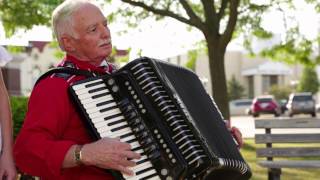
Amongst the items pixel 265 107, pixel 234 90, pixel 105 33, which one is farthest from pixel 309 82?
pixel 105 33

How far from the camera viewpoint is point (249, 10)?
1775cm

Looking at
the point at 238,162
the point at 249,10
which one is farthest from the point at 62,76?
the point at 249,10

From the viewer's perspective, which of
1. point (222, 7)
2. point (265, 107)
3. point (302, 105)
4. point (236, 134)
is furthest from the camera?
point (265, 107)

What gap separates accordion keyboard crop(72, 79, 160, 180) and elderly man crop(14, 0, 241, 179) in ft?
0.16

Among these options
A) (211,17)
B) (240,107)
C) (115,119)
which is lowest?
(240,107)

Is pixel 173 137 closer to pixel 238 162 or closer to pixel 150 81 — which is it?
pixel 150 81

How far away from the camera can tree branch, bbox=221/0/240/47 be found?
51.6 feet

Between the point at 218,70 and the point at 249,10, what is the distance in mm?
2768

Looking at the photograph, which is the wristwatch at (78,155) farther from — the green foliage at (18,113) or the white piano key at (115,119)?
the green foliage at (18,113)

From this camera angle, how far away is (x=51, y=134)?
269cm

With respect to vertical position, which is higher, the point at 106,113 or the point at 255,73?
the point at 106,113

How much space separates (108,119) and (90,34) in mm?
442

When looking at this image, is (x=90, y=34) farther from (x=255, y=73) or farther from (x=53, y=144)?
(x=255, y=73)

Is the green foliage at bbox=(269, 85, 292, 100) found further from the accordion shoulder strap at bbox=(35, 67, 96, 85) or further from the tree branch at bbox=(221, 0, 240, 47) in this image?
the accordion shoulder strap at bbox=(35, 67, 96, 85)
